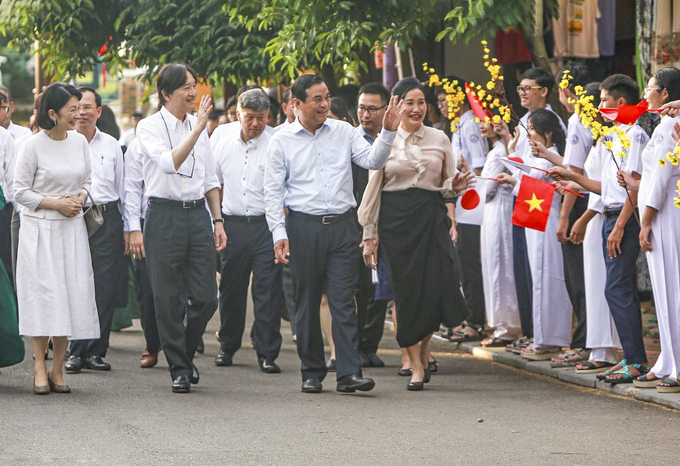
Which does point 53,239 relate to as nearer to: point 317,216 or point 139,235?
point 139,235

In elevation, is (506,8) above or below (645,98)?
above

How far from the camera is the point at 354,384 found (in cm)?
872

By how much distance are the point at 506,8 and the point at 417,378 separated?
363 centimetres

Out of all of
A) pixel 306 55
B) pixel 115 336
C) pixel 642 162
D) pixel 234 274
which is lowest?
pixel 115 336

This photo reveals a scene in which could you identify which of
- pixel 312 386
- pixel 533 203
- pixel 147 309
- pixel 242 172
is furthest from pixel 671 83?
pixel 147 309

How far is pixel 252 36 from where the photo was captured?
16.1 meters

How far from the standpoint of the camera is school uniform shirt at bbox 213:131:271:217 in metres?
10.5

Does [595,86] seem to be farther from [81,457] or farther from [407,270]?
[81,457]

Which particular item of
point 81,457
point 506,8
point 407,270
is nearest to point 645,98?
point 407,270

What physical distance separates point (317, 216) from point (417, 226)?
0.84 m

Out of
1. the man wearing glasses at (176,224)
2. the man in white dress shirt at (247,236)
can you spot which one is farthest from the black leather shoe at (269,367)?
the man wearing glasses at (176,224)

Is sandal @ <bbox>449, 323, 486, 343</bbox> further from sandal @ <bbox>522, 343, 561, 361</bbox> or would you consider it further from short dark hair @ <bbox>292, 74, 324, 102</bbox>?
short dark hair @ <bbox>292, 74, 324, 102</bbox>

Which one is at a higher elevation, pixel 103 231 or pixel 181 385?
pixel 103 231

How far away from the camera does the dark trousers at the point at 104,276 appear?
1020 centimetres
